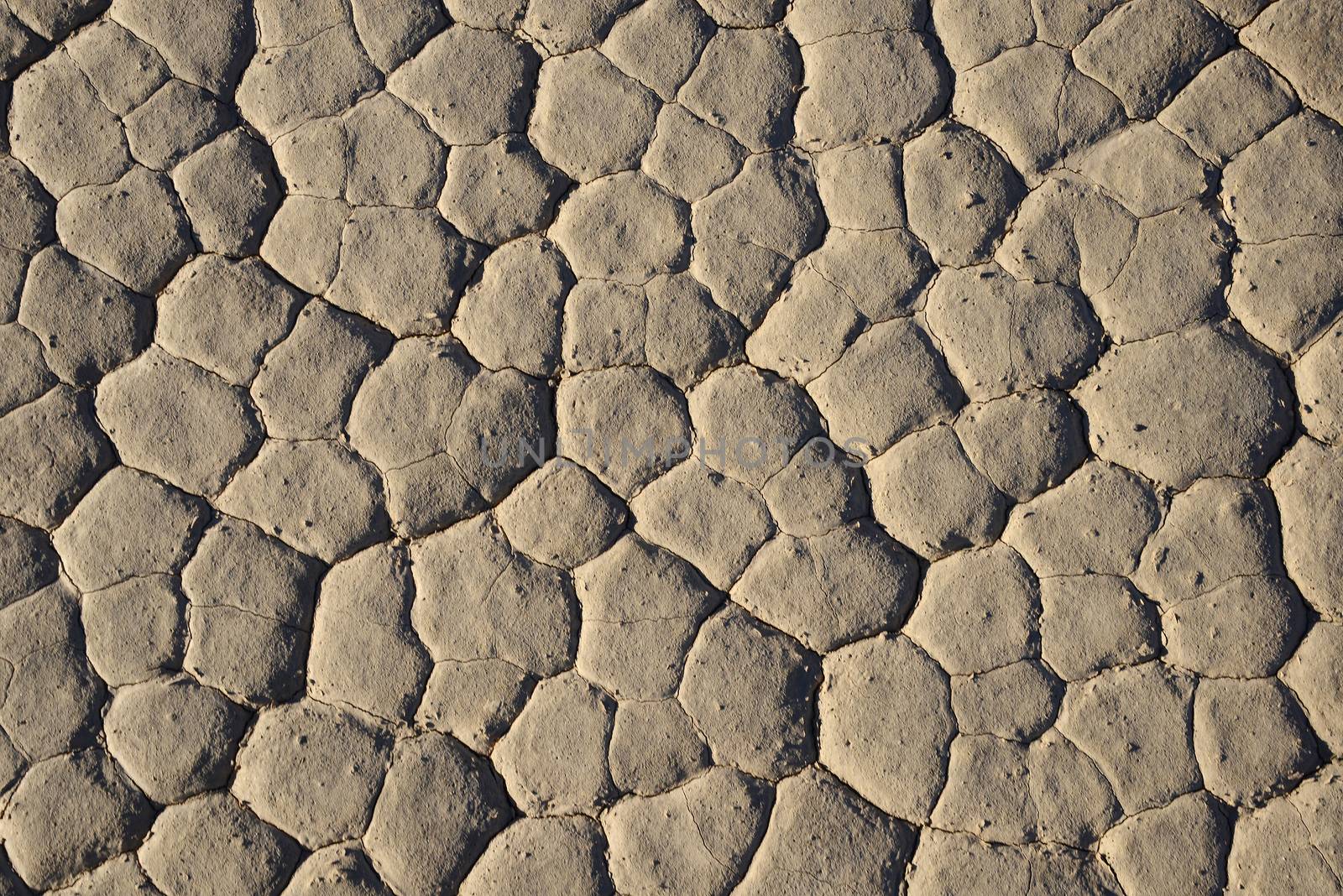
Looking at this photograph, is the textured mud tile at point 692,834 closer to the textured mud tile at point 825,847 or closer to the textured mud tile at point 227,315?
the textured mud tile at point 825,847

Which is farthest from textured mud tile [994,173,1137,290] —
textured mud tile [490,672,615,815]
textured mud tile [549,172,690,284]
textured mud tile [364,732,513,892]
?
textured mud tile [364,732,513,892]

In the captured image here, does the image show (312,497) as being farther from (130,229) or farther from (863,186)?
(863,186)

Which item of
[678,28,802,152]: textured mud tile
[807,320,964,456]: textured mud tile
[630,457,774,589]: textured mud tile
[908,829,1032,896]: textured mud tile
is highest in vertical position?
[678,28,802,152]: textured mud tile

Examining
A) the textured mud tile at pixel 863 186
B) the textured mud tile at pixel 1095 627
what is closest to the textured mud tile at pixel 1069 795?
the textured mud tile at pixel 1095 627

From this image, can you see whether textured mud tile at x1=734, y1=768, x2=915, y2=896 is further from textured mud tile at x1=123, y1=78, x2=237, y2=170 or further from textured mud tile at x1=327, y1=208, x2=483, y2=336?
textured mud tile at x1=123, y1=78, x2=237, y2=170

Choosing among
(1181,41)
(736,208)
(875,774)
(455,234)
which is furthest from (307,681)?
(1181,41)

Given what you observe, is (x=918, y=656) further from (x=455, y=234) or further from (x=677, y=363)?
(x=455, y=234)
